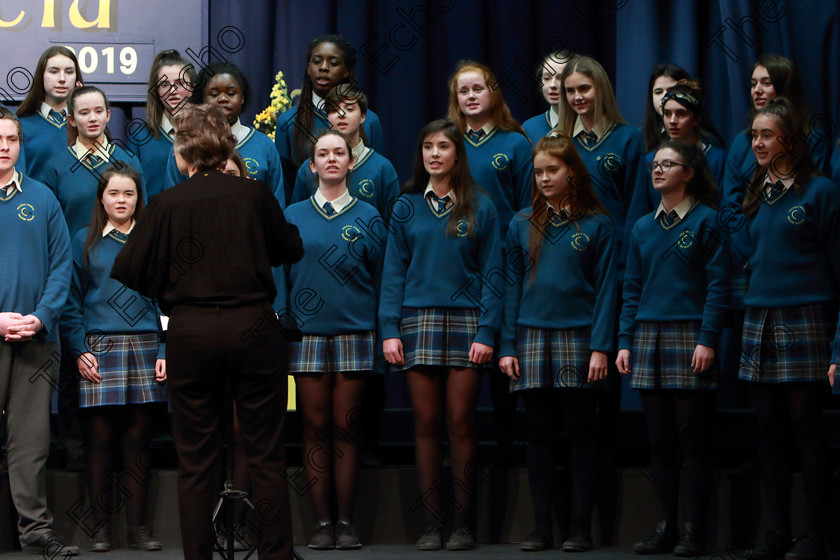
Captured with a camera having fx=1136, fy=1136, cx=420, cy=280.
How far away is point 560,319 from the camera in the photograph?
3672 millimetres

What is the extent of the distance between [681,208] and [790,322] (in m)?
0.52

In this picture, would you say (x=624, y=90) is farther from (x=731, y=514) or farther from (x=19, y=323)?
(x=19, y=323)

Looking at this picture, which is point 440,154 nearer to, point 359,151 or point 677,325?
point 359,151

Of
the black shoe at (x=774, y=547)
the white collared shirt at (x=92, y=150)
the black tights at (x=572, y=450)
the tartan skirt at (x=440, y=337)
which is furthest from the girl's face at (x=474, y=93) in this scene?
the black shoe at (x=774, y=547)

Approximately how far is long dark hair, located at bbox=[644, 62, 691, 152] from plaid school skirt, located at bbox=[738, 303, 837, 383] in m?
0.90

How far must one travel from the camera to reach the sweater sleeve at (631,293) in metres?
3.70

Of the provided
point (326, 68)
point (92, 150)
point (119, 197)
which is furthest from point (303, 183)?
point (92, 150)

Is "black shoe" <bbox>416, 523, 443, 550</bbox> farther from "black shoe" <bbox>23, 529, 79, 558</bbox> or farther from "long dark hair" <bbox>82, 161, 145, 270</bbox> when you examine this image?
"long dark hair" <bbox>82, 161, 145, 270</bbox>

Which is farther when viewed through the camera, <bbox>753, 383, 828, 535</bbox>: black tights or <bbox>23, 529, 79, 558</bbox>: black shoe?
<bbox>23, 529, 79, 558</bbox>: black shoe

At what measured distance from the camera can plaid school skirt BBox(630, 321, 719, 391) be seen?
3545mm

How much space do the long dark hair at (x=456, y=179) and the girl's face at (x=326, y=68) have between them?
61 cm

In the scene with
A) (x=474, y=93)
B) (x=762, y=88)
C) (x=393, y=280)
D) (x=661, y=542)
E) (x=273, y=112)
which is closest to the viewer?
(x=661, y=542)

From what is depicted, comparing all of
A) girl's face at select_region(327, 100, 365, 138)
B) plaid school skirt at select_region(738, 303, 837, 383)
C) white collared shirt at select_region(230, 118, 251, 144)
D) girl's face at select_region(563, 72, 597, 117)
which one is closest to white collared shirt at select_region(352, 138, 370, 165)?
girl's face at select_region(327, 100, 365, 138)

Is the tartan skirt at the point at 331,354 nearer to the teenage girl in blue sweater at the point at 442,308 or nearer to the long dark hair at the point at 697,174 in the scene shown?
the teenage girl in blue sweater at the point at 442,308
